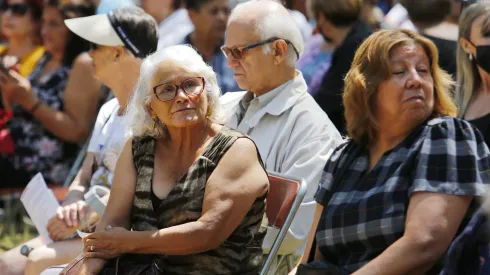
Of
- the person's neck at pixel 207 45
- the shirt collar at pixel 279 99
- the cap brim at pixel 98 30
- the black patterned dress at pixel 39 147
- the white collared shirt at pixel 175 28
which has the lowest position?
the black patterned dress at pixel 39 147

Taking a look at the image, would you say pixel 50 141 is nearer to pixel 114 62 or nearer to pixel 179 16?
pixel 179 16

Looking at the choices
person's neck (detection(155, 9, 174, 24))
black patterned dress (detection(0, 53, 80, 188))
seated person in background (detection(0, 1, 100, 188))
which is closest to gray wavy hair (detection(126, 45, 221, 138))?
seated person in background (detection(0, 1, 100, 188))

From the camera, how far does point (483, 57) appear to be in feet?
15.9

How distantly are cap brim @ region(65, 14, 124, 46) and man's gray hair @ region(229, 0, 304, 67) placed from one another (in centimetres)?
89

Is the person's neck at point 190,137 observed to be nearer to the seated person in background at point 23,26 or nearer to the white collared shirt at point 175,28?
the white collared shirt at point 175,28

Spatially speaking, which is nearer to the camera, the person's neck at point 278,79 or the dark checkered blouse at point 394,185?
the dark checkered blouse at point 394,185

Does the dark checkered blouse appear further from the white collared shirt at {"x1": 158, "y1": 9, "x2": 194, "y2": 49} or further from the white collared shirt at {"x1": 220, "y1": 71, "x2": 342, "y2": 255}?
the white collared shirt at {"x1": 158, "y1": 9, "x2": 194, "y2": 49}

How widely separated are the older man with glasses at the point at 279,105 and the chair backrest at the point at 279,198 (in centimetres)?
22

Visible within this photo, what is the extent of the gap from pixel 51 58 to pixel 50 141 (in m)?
0.69

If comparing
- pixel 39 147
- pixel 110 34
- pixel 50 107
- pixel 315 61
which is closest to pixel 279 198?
pixel 110 34

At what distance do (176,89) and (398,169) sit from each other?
1010mm

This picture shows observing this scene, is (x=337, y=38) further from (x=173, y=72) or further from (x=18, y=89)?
(x=173, y=72)

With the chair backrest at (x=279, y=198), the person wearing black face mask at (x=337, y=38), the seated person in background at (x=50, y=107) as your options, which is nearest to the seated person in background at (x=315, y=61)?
the person wearing black face mask at (x=337, y=38)

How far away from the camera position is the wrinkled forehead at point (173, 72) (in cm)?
404
